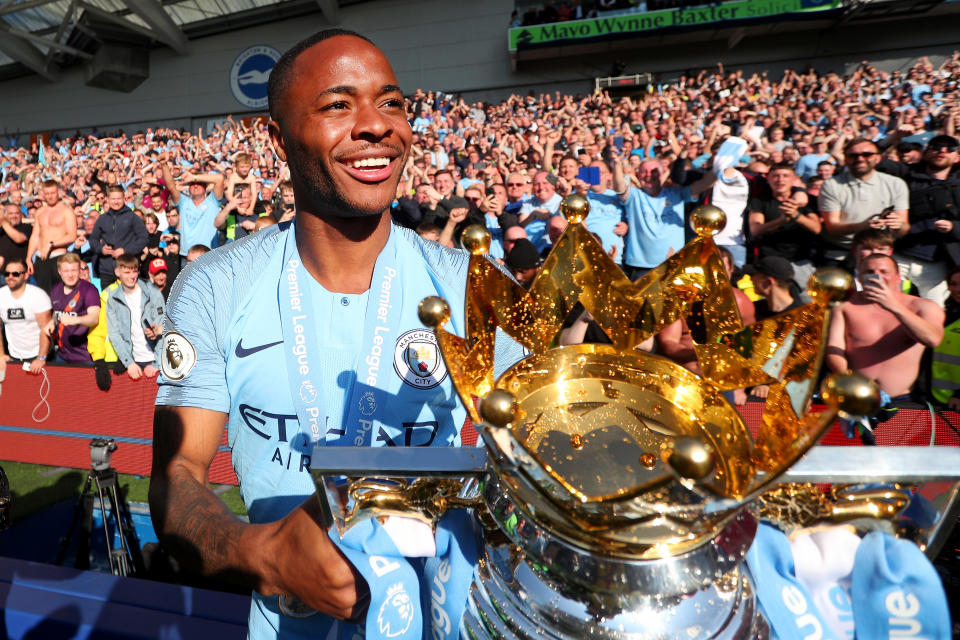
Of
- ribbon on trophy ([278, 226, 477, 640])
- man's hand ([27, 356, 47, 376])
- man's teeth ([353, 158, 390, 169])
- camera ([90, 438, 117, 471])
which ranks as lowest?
camera ([90, 438, 117, 471])

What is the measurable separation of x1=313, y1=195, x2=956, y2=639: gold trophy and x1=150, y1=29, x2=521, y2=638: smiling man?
1.33 feet

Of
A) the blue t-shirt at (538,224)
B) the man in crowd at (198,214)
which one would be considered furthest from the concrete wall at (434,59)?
the blue t-shirt at (538,224)

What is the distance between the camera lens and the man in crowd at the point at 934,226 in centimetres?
457

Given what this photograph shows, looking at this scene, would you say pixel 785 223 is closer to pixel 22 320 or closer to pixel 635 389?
pixel 635 389

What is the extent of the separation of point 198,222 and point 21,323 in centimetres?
197

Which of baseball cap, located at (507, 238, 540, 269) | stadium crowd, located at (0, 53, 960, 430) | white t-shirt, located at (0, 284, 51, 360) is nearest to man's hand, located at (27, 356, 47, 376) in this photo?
stadium crowd, located at (0, 53, 960, 430)

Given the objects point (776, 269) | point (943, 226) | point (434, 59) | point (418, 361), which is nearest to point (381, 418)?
point (418, 361)

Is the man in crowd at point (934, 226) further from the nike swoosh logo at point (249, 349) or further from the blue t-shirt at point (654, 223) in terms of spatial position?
the nike swoosh logo at point (249, 349)

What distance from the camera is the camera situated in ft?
11.1

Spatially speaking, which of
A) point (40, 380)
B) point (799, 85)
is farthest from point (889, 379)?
point (799, 85)

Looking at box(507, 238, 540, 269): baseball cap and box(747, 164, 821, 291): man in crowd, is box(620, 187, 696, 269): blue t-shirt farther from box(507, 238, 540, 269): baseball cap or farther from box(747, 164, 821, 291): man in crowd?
box(507, 238, 540, 269): baseball cap

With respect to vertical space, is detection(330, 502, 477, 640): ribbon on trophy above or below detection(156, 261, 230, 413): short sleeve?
below

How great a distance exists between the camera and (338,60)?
1133 mm

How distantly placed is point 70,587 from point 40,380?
476cm
